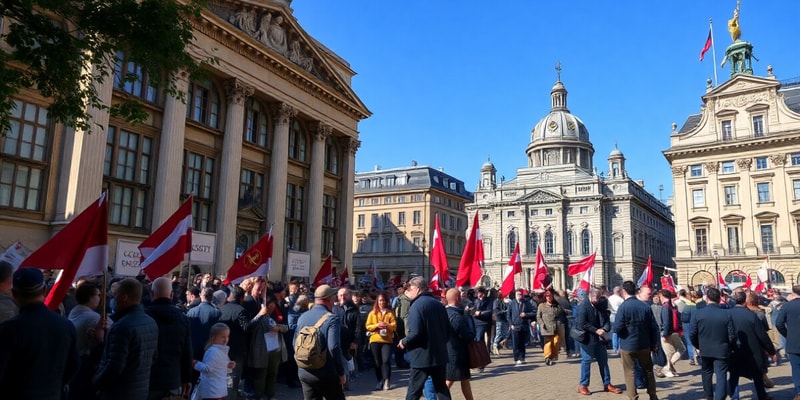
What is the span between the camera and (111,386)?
16.8 ft

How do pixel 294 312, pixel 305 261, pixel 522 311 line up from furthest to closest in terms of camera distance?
pixel 305 261 < pixel 522 311 < pixel 294 312

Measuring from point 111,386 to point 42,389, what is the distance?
0.71m

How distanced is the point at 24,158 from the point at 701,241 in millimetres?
57382

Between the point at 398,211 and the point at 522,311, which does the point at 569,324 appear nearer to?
the point at 522,311

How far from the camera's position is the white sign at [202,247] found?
17.0m

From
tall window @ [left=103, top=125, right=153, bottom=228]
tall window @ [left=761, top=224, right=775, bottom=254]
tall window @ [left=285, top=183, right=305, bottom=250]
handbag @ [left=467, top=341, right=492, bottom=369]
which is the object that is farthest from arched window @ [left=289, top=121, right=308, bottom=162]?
tall window @ [left=761, top=224, right=775, bottom=254]

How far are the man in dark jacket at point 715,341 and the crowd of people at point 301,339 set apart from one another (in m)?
0.02

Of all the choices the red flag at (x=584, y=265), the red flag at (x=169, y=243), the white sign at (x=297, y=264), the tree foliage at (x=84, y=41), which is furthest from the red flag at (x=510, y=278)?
the tree foliage at (x=84, y=41)

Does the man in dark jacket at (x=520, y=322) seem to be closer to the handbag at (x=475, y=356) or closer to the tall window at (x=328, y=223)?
the handbag at (x=475, y=356)

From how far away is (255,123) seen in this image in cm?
2884

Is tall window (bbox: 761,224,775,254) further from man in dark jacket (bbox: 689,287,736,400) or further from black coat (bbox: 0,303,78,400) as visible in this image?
black coat (bbox: 0,303,78,400)

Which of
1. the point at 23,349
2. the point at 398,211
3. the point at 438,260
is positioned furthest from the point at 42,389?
the point at 398,211

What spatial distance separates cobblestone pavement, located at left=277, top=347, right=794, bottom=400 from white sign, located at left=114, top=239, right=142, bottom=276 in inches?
275

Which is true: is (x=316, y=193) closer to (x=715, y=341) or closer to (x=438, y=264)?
(x=438, y=264)
